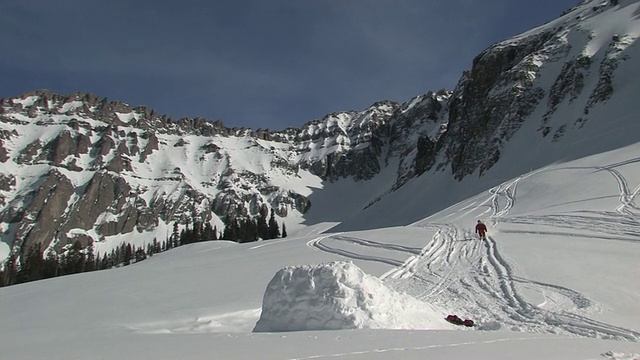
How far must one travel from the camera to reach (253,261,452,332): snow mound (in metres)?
9.20

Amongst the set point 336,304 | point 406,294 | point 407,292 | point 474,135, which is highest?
point 474,135

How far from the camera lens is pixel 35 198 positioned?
173875 millimetres

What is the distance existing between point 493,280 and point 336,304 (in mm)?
7662

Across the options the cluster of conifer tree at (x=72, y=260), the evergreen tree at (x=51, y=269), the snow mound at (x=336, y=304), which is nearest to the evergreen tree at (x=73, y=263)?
the cluster of conifer tree at (x=72, y=260)

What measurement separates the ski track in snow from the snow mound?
202 cm

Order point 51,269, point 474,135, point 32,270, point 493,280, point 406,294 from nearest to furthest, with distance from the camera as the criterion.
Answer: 1. point 406,294
2. point 493,280
3. point 32,270
4. point 51,269
5. point 474,135

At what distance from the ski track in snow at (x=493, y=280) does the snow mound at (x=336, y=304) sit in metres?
2.02

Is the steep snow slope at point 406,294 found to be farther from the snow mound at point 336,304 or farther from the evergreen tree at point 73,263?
the evergreen tree at point 73,263

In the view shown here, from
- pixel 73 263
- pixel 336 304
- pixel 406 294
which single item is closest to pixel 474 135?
pixel 73 263

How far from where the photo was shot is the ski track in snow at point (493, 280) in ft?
33.2

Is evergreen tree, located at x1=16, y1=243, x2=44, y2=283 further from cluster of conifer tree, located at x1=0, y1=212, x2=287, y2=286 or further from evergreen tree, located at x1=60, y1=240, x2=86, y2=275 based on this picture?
evergreen tree, located at x1=60, y1=240, x2=86, y2=275

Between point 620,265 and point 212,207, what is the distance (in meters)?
188

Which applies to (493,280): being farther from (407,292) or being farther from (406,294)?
(406,294)

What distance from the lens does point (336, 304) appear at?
938cm
